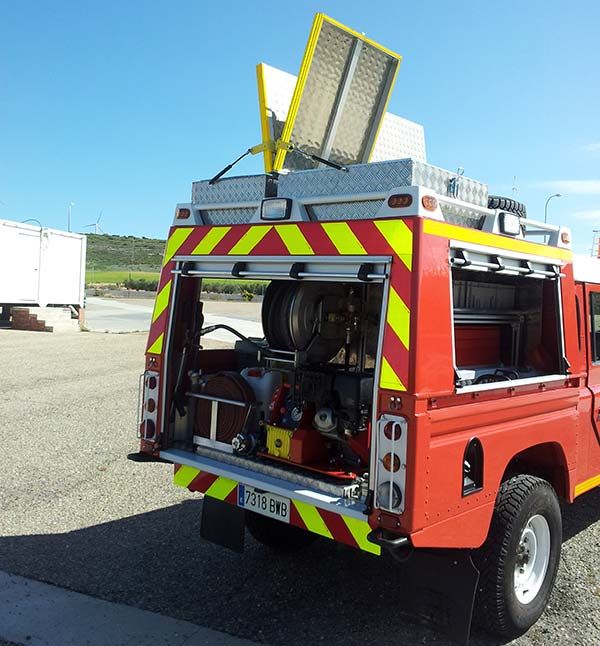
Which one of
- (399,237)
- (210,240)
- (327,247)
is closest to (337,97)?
(210,240)

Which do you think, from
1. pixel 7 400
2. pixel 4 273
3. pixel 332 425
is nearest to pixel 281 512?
pixel 332 425

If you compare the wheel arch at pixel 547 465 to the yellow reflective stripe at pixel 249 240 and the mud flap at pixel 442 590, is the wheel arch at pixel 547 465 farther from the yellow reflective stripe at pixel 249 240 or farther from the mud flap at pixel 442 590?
the yellow reflective stripe at pixel 249 240

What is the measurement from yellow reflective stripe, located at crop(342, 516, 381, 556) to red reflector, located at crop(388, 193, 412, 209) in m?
1.55

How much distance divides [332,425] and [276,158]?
190cm

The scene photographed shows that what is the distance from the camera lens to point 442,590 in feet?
10.6

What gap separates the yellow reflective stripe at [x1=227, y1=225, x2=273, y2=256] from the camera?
3.81m

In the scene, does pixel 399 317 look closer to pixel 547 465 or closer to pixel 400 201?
pixel 400 201

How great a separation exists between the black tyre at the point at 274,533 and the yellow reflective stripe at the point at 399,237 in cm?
236

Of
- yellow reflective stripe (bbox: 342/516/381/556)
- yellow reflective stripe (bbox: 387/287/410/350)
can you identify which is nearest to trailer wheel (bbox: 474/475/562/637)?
yellow reflective stripe (bbox: 342/516/381/556)

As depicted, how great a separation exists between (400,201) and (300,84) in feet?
5.32

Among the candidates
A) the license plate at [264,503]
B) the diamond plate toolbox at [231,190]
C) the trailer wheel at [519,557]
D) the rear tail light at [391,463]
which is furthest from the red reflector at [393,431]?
the diamond plate toolbox at [231,190]

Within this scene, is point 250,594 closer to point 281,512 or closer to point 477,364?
point 281,512

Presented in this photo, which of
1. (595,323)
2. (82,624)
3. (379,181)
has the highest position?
(379,181)

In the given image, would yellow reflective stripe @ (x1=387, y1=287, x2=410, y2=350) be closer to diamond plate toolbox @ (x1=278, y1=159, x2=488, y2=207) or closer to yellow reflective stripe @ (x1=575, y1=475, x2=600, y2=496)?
diamond plate toolbox @ (x1=278, y1=159, x2=488, y2=207)
